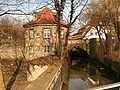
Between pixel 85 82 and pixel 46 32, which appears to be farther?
pixel 46 32

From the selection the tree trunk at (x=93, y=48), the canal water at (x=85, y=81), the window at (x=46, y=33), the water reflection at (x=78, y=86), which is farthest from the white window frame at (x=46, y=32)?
the water reflection at (x=78, y=86)

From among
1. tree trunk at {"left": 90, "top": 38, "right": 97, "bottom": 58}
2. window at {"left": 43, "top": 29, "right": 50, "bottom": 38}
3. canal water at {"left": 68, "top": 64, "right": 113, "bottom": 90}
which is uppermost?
window at {"left": 43, "top": 29, "right": 50, "bottom": 38}

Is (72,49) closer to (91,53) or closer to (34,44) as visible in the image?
(91,53)

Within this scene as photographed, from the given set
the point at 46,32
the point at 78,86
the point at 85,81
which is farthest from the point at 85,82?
the point at 46,32

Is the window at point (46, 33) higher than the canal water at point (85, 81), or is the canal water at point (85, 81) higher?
the window at point (46, 33)

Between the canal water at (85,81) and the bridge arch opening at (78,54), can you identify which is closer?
the canal water at (85,81)

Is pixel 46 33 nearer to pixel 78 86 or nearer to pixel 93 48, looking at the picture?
pixel 93 48

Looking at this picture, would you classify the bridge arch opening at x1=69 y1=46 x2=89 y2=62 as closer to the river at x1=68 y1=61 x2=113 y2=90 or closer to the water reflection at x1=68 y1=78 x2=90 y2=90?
the river at x1=68 y1=61 x2=113 y2=90

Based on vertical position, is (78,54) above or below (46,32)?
below

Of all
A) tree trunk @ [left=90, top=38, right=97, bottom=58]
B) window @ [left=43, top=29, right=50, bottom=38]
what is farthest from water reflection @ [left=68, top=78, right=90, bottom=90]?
window @ [left=43, top=29, right=50, bottom=38]

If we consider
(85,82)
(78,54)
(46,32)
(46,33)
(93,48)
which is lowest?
(78,54)

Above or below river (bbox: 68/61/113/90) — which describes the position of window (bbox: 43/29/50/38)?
above

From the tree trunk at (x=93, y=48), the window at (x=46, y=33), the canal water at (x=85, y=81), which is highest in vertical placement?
the window at (x=46, y=33)

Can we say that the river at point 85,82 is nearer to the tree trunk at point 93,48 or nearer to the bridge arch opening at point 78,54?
the tree trunk at point 93,48
